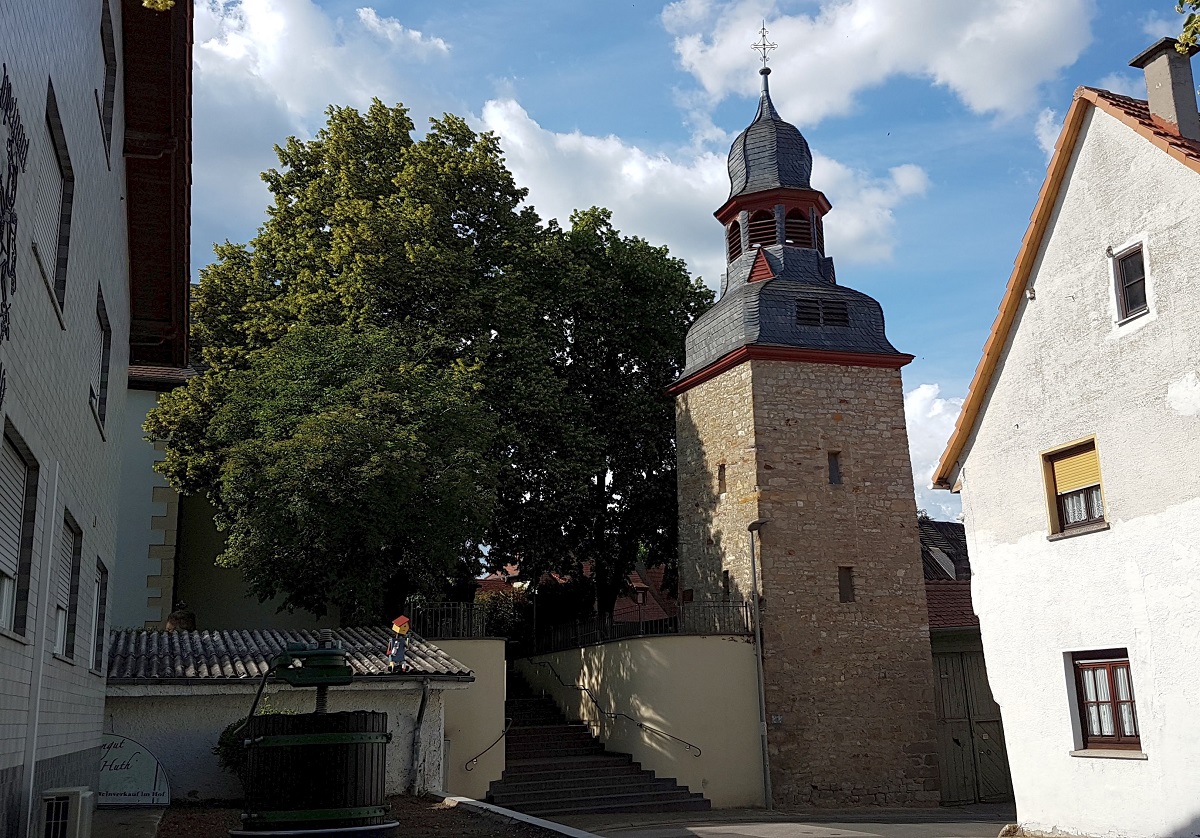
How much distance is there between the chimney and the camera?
44.6 feet

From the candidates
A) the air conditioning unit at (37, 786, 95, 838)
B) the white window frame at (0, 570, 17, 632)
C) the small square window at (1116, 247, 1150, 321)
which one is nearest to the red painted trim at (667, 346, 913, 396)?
the small square window at (1116, 247, 1150, 321)

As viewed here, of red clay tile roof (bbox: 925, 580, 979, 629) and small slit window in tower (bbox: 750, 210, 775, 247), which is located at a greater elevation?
small slit window in tower (bbox: 750, 210, 775, 247)

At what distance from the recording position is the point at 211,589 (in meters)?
26.8

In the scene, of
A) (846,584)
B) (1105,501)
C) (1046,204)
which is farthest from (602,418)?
(1105,501)

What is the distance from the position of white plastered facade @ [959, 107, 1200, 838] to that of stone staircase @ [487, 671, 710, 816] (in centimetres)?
881

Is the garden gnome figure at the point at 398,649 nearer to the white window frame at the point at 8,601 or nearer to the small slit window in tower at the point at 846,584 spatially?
the white window frame at the point at 8,601

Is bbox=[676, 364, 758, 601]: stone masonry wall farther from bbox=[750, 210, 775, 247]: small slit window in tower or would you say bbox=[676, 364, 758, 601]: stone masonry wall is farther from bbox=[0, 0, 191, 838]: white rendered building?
bbox=[0, 0, 191, 838]: white rendered building

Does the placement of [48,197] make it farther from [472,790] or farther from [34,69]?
[472,790]

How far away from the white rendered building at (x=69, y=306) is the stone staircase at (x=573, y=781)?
32.3 ft

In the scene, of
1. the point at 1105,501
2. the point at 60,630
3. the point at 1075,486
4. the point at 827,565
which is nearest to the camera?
the point at 60,630

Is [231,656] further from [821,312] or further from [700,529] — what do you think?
[821,312]

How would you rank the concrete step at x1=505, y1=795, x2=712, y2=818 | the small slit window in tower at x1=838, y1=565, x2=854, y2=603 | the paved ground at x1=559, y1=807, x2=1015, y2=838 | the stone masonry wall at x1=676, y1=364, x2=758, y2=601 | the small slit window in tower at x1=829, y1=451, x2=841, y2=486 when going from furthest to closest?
1. the small slit window in tower at x1=829, y1=451, x2=841, y2=486
2. the stone masonry wall at x1=676, y1=364, x2=758, y2=601
3. the small slit window in tower at x1=838, y1=565, x2=854, y2=603
4. the concrete step at x1=505, y1=795, x2=712, y2=818
5. the paved ground at x1=559, y1=807, x2=1015, y2=838

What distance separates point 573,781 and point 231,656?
7579 millimetres

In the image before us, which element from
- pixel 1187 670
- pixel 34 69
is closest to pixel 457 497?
pixel 1187 670
